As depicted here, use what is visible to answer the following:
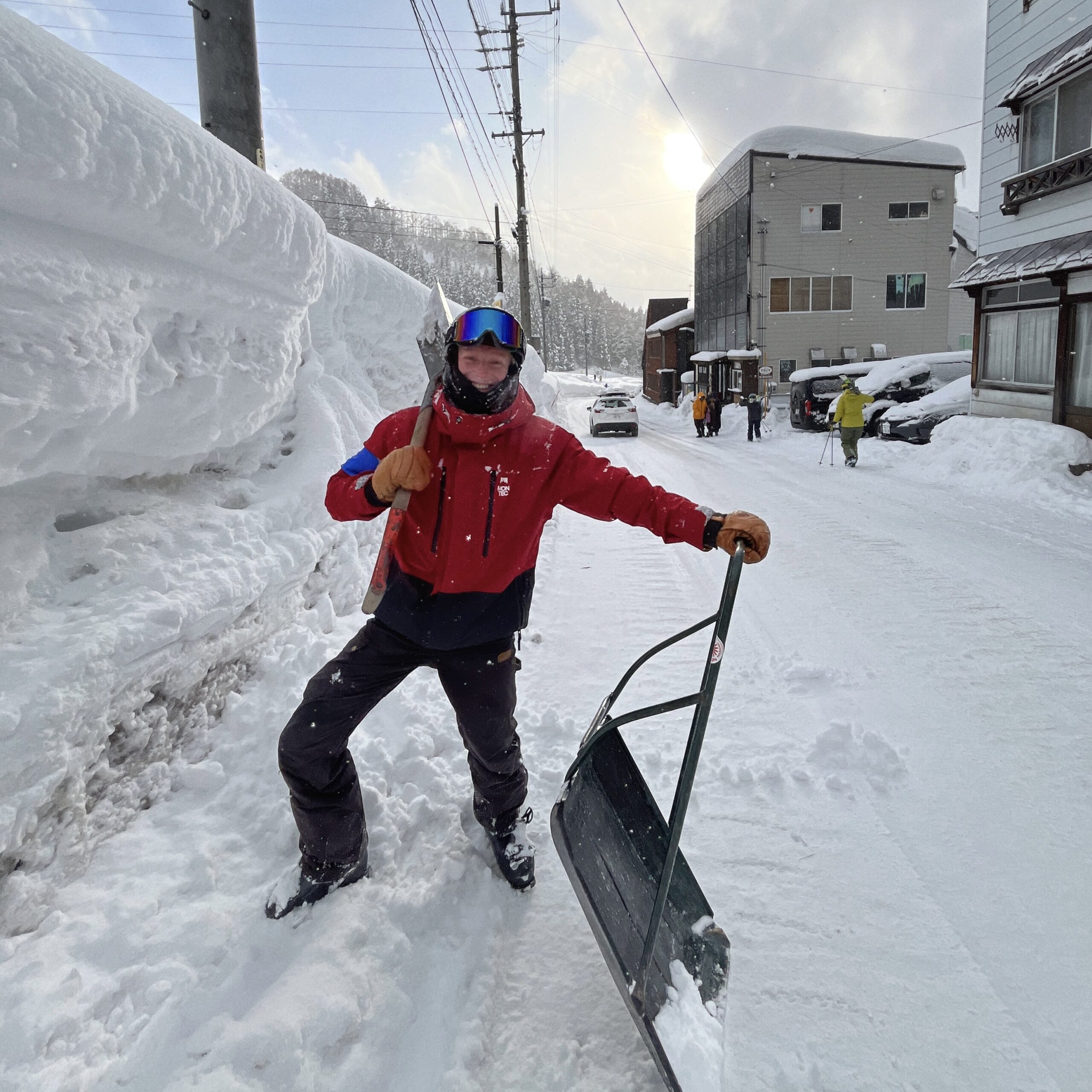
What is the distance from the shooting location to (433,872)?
251 centimetres

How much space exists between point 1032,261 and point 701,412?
10.8 m

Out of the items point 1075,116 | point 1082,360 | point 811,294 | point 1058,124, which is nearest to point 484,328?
point 1082,360

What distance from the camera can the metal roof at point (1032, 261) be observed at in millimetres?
10969

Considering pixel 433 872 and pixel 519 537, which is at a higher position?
pixel 519 537

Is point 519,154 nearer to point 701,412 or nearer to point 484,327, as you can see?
point 701,412

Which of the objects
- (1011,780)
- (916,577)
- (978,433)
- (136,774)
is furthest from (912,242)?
(136,774)

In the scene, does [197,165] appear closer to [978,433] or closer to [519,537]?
[519,537]

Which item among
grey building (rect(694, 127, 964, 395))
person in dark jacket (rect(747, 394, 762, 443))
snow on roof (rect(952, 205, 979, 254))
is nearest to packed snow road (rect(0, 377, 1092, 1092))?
person in dark jacket (rect(747, 394, 762, 443))

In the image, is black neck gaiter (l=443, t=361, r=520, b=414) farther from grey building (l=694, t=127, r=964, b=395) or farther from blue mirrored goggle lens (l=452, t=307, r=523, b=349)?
grey building (l=694, t=127, r=964, b=395)

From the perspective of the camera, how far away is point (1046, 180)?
11.9 m

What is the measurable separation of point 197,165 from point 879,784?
370 centimetres

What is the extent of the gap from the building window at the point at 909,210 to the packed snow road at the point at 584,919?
96.5ft

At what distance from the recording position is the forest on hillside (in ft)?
238

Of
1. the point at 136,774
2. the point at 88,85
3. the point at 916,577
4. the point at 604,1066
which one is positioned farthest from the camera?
the point at 916,577
